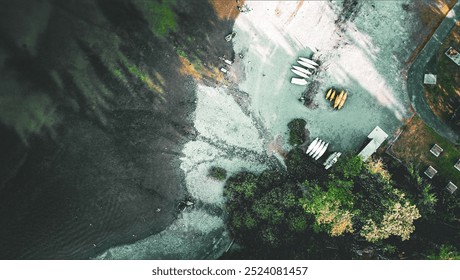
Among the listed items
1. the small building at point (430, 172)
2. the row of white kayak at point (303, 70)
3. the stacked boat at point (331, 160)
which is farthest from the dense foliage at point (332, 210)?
the row of white kayak at point (303, 70)

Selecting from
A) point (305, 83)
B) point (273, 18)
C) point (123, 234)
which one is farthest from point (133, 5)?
point (123, 234)

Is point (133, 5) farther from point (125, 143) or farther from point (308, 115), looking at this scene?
point (308, 115)

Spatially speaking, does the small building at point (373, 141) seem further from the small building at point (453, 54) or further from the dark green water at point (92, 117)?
the dark green water at point (92, 117)

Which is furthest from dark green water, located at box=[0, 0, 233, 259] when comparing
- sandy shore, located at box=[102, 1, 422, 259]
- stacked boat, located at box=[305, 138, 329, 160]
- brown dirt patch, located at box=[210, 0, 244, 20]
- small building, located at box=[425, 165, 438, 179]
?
small building, located at box=[425, 165, 438, 179]

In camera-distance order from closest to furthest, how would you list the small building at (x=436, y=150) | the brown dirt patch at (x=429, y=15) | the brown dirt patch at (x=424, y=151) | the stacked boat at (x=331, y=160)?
the stacked boat at (x=331, y=160), the small building at (x=436, y=150), the brown dirt patch at (x=424, y=151), the brown dirt patch at (x=429, y=15)

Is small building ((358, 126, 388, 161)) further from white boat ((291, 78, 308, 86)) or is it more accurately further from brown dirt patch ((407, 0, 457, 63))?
brown dirt patch ((407, 0, 457, 63))

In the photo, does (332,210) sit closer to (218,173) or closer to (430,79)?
(218,173)

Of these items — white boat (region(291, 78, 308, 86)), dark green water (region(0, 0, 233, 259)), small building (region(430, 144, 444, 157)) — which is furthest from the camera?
small building (region(430, 144, 444, 157))
